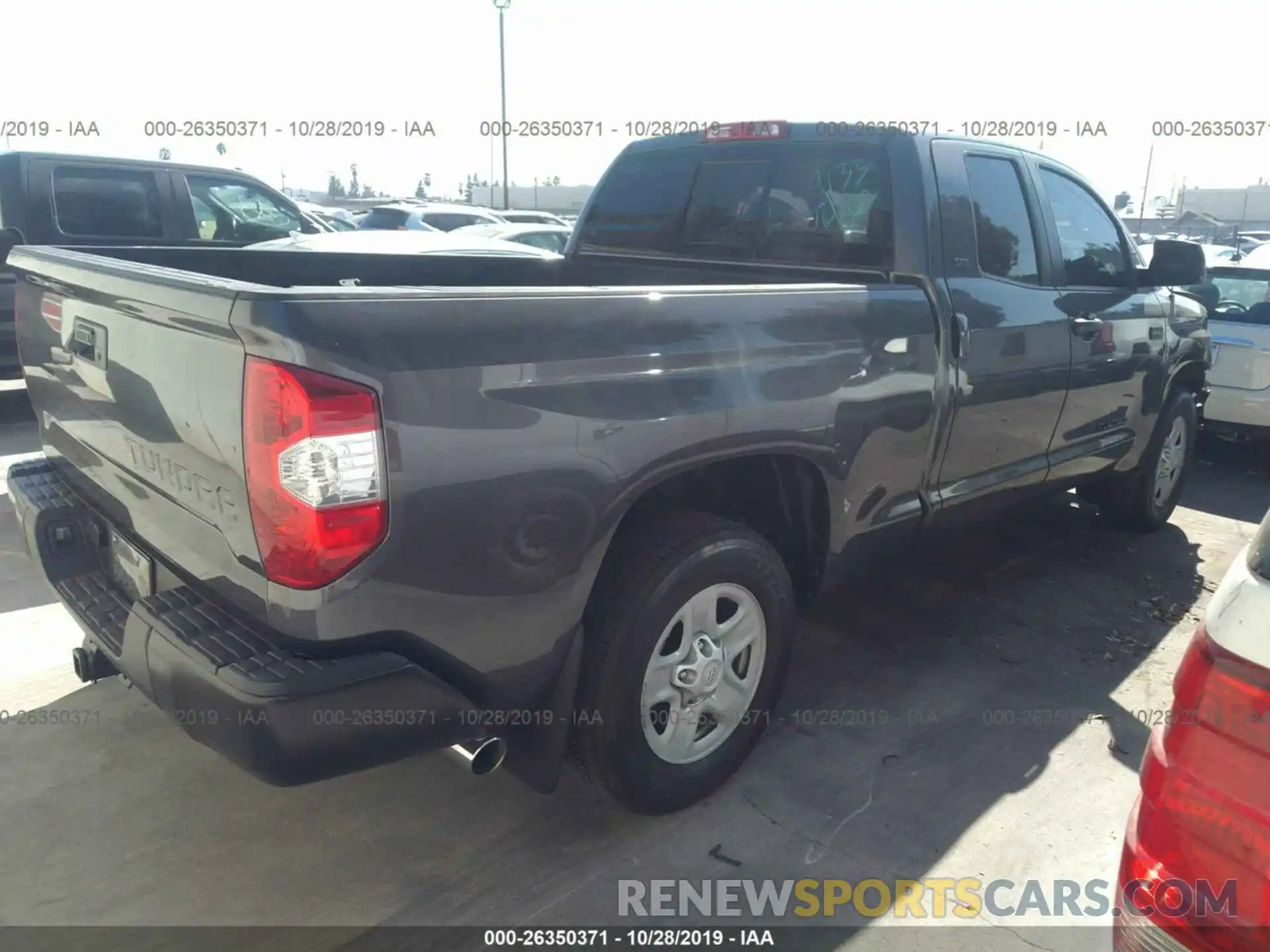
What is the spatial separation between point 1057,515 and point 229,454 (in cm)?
512

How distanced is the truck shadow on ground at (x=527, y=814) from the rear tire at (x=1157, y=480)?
1436mm

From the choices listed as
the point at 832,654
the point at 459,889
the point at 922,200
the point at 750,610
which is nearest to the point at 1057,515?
the point at 832,654

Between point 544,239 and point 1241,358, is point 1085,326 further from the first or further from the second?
point 544,239

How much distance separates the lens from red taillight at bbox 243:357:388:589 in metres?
1.84

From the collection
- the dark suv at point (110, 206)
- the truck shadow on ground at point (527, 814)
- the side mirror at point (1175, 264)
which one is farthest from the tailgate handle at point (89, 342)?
the dark suv at point (110, 206)

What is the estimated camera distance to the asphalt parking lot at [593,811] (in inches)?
98.5

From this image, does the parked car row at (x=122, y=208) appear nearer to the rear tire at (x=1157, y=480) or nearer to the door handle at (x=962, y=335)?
the door handle at (x=962, y=335)

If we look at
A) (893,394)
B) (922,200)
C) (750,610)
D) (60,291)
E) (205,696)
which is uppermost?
(922,200)

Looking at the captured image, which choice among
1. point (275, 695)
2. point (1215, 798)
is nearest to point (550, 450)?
point (275, 695)

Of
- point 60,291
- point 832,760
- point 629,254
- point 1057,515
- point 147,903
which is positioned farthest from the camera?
point 1057,515

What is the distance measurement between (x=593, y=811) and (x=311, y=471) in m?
1.54

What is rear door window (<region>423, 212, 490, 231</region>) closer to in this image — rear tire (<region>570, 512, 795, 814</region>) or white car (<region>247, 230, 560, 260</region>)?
white car (<region>247, 230, 560, 260</region>)

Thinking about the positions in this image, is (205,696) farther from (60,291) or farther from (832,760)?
(832,760)

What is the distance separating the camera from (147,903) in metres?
2.45
